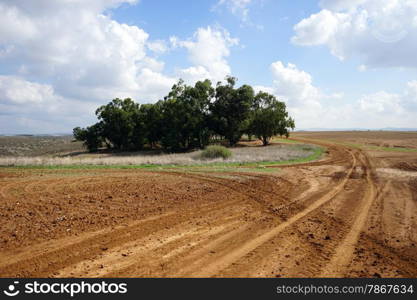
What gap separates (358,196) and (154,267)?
356 inches

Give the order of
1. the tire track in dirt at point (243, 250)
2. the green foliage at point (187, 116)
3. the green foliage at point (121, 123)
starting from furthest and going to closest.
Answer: the green foliage at point (121, 123) < the green foliage at point (187, 116) < the tire track in dirt at point (243, 250)

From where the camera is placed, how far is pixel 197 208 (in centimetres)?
868

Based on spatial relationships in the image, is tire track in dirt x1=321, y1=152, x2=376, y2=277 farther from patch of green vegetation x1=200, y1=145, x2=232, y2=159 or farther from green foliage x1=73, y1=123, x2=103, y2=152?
green foliage x1=73, y1=123, x2=103, y2=152

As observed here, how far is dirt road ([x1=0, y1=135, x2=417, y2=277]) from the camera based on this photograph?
4.73 metres

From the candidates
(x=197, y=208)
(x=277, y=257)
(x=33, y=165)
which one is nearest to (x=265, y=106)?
(x=33, y=165)

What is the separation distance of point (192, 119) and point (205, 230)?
36046 mm

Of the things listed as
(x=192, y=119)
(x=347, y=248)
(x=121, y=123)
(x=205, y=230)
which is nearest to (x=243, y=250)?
(x=205, y=230)

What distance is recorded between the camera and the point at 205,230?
664 cm

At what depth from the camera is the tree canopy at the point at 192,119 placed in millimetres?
43281

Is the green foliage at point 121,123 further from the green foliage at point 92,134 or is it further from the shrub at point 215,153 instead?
the shrub at point 215,153

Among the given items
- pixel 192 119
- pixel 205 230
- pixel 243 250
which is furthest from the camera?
pixel 192 119

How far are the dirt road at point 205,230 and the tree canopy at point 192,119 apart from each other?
3182 centimetres

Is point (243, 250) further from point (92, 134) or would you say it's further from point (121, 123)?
point (92, 134)

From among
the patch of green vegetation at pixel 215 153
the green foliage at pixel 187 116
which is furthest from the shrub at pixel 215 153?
the green foliage at pixel 187 116
